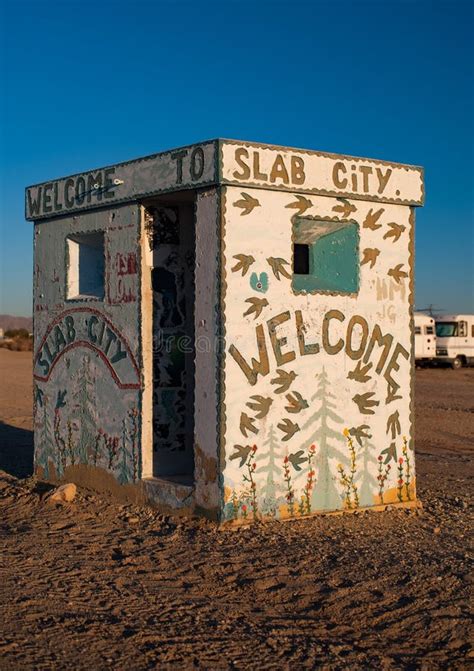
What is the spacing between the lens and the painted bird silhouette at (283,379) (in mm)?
8367

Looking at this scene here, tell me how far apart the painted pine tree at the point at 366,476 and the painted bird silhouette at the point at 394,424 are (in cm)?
30

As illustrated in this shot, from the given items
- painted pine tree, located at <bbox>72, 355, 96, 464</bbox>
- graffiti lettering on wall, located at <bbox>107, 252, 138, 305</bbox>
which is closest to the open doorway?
graffiti lettering on wall, located at <bbox>107, 252, 138, 305</bbox>

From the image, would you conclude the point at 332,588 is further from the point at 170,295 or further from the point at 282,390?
the point at 170,295

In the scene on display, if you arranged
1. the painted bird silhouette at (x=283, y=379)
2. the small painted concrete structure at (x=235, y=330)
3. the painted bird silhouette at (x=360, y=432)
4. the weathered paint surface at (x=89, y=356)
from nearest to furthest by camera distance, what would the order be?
the small painted concrete structure at (x=235, y=330) < the painted bird silhouette at (x=283, y=379) < the painted bird silhouette at (x=360, y=432) < the weathered paint surface at (x=89, y=356)

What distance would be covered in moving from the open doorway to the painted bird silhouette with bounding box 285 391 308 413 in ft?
4.91

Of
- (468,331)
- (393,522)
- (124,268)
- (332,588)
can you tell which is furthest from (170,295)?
(468,331)

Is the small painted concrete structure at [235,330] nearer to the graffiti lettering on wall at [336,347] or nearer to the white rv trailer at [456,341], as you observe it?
the graffiti lettering on wall at [336,347]

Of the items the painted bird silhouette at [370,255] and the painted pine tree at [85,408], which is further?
the painted pine tree at [85,408]

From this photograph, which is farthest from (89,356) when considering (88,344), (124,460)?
(124,460)

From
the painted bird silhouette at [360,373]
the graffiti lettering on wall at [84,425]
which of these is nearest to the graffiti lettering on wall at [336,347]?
the painted bird silhouette at [360,373]

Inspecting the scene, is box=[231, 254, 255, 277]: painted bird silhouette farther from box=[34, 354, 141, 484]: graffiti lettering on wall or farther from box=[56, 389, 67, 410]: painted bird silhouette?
box=[56, 389, 67, 410]: painted bird silhouette

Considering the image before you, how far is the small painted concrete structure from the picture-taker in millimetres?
8086

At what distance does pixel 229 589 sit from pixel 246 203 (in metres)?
3.42

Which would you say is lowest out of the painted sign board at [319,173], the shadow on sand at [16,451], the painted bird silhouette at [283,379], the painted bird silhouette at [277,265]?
the shadow on sand at [16,451]
